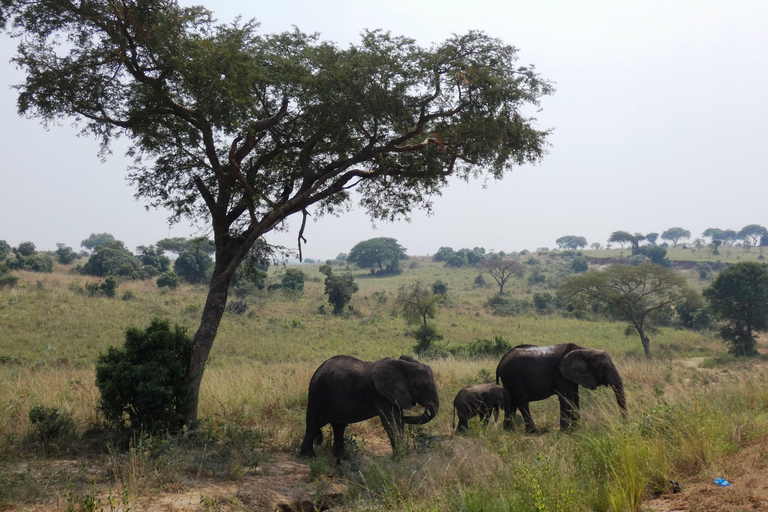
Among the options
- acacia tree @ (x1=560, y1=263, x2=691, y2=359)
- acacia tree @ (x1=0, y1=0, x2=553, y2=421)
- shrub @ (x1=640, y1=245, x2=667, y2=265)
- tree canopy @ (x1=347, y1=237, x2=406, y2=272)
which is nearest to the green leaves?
acacia tree @ (x1=0, y1=0, x2=553, y2=421)

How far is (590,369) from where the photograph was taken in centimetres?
1013

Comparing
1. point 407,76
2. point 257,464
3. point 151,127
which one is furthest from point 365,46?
point 257,464

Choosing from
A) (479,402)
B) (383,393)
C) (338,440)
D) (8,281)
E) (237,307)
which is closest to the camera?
(383,393)

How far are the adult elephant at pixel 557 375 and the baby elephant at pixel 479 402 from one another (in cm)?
41

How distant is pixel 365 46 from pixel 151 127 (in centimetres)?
493

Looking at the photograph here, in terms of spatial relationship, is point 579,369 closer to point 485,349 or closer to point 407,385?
point 407,385

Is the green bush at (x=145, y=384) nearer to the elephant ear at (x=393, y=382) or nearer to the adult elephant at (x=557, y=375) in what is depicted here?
the elephant ear at (x=393, y=382)

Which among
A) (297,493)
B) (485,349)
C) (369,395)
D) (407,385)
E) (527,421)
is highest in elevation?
(407,385)

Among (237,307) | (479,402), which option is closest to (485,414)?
(479,402)

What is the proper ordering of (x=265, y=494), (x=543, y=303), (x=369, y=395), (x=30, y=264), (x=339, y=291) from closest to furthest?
(x=265, y=494), (x=369, y=395), (x=339, y=291), (x=30, y=264), (x=543, y=303)

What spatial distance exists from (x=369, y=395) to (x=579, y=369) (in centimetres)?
469

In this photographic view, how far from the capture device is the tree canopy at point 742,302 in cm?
3369

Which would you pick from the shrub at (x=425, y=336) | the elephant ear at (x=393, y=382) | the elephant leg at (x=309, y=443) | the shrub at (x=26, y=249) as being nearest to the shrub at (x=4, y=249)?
the shrub at (x=26, y=249)

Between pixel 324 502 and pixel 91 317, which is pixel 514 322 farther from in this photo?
pixel 324 502
